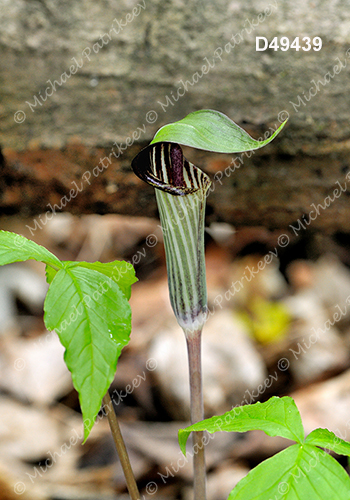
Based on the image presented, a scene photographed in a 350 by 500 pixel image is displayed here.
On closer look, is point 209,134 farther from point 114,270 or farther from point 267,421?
point 267,421

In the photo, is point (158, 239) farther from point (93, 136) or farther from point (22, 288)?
point (93, 136)

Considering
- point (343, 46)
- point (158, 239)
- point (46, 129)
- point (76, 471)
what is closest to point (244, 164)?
point (343, 46)

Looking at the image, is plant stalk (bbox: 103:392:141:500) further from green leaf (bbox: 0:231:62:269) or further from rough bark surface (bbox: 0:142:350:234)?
rough bark surface (bbox: 0:142:350:234)

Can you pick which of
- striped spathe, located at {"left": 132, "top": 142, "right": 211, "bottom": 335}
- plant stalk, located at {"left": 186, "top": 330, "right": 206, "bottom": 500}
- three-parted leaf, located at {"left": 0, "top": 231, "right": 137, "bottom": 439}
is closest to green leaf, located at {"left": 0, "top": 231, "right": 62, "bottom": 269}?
three-parted leaf, located at {"left": 0, "top": 231, "right": 137, "bottom": 439}

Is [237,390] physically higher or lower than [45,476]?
higher

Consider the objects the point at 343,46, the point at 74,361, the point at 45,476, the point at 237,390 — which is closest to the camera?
the point at 74,361

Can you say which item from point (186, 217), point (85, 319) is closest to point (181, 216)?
point (186, 217)
